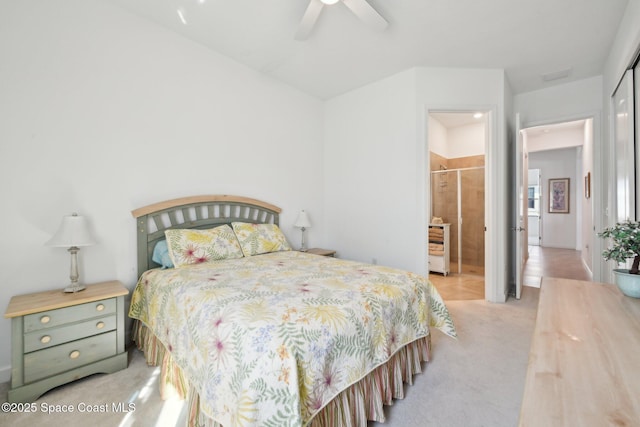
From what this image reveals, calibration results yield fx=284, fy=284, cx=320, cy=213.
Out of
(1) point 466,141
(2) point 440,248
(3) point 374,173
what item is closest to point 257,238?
(3) point 374,173

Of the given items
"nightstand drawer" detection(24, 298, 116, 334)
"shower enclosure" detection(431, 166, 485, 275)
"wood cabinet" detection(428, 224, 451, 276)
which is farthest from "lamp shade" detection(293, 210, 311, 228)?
"shower enclosure" detection(431, 166, 485, 275)

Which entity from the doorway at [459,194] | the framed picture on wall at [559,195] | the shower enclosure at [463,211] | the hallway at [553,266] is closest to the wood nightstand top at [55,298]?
the doorway at [459,194]

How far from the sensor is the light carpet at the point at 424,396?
5.03 feet

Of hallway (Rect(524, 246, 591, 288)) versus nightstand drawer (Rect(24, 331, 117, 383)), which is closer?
nightstand drawer (Rect(24, 331, 117, 383))

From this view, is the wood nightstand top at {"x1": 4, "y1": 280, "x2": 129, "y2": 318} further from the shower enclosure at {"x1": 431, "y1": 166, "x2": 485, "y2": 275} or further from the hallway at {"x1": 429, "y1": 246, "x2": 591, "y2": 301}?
the shower enclosure at {"x1": 431, "y1": 166, "x2": 485, "y2": 275}

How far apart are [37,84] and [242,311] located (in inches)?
88.1

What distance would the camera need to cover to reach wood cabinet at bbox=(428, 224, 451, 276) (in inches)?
181

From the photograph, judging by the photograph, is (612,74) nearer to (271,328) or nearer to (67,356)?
(271,328)

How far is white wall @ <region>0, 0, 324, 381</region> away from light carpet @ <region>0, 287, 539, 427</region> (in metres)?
0.64

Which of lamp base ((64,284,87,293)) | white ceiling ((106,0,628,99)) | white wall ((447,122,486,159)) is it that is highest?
white ceiling ((106,0,628,99))

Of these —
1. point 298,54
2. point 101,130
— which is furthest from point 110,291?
point 298,54

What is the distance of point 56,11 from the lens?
208 centimetres

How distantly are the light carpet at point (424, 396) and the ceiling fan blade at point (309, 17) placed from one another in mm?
2673

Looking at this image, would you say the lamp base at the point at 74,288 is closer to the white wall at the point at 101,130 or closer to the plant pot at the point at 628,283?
the white wall at the point at 101,130
